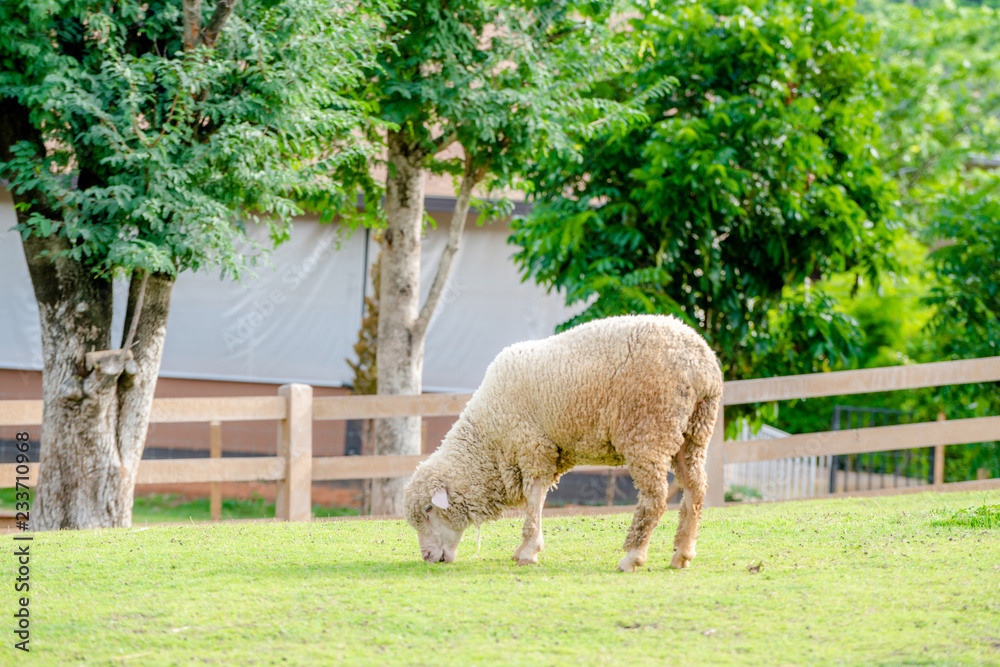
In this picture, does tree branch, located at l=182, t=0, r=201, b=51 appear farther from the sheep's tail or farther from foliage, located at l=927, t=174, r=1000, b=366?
foliage, located at l=927, t=174, r=1000, b=366

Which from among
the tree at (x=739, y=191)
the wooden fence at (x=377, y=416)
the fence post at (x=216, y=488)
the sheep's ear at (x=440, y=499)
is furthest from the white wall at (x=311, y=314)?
the sheep's ear at (x=440, y=499)

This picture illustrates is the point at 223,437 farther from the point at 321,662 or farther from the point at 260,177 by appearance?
the point at 321,662

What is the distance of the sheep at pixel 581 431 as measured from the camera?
4926mm

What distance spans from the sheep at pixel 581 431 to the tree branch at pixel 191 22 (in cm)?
306

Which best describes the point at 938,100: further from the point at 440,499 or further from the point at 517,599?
the point at 517,599

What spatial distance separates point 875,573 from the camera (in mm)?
4656

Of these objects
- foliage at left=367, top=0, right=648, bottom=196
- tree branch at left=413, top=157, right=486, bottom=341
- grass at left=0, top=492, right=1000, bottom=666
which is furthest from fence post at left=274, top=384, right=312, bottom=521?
foliage at left=367, top=0, right=648, bottom=196

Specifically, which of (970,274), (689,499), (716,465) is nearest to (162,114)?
(689,499)

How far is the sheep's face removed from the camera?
530 centimetres

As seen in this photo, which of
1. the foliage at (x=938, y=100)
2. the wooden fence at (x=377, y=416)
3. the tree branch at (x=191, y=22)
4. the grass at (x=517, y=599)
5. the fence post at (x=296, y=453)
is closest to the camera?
the grass at (x=517, y=599)

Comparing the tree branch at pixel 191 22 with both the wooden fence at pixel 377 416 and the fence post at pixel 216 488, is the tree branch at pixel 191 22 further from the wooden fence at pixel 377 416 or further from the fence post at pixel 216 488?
the fence post at pixel 216 488

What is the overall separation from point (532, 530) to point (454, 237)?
14.2ft

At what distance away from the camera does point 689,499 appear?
508 cm

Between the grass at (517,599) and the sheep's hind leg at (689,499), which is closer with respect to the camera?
the grass at (517,599)
